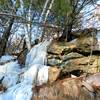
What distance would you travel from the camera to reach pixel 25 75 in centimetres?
920

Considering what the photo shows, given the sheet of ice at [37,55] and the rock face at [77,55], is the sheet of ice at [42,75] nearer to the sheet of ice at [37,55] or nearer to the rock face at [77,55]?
the rock face at [77,55]

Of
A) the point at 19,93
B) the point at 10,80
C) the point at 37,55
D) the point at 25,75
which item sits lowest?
the point at 19,93

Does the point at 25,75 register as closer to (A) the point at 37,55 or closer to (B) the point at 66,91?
(A) the point at 37,55

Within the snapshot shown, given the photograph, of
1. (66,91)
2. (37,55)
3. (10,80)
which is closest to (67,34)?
(37,55)

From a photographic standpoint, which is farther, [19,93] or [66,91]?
[19,93]

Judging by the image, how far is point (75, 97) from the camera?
779cm

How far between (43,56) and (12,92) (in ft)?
6.41

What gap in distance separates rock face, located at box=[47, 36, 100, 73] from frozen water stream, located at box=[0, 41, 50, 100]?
35 centimetres

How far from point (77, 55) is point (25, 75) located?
1.55 m

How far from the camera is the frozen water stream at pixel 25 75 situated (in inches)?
328

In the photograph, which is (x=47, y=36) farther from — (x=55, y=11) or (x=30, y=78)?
(x=30, y=78)

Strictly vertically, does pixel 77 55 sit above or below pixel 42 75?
above

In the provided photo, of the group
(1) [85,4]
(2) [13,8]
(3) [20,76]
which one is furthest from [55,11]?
(3) [20,76]

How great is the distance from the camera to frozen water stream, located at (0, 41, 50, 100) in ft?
27.3
